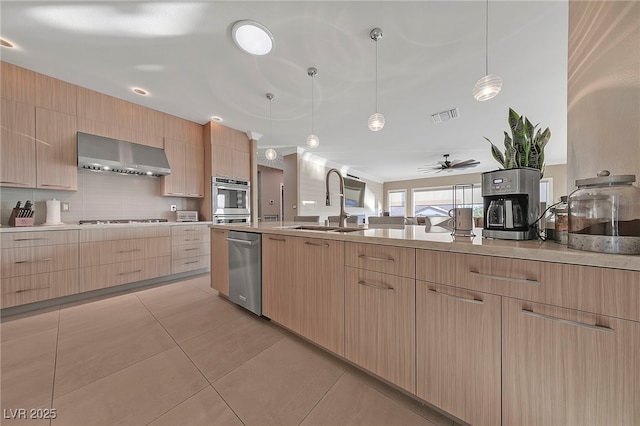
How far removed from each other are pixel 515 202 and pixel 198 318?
247cm

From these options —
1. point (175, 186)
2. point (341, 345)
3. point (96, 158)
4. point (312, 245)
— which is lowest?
point (341, 345)

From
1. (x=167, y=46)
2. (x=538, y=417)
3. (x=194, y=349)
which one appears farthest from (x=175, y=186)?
(x=538, y=417)

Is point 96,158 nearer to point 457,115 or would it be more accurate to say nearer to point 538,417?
point 538,417

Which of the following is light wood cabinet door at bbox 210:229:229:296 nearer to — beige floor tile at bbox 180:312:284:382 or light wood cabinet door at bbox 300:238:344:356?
beige floor tile at bbox 180:312:284:382

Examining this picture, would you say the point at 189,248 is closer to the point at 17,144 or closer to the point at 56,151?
the point at 56,151

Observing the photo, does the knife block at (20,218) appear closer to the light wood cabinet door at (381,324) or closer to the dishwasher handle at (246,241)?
the dishwasher handle at (246,241)

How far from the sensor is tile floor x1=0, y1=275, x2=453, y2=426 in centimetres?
106

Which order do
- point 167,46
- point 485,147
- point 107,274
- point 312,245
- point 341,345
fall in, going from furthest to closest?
point 485,147 < point 107,274 < point 167,46 < point 312,245 < point 341,345

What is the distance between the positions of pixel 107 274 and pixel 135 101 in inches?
92.7

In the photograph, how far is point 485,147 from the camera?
5.09 metres

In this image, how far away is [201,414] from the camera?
1.06 meters

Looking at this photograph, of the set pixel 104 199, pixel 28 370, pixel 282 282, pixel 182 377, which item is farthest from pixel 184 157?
pixel 182 377

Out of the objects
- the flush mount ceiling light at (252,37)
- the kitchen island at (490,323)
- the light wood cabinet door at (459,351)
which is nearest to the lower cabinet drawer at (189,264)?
the kitchen island at (490,323)

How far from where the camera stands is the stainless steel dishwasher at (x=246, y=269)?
1.90 meters
